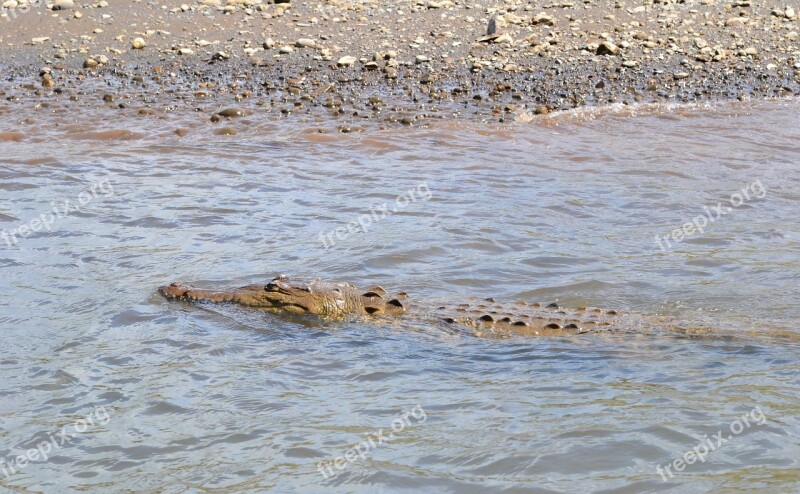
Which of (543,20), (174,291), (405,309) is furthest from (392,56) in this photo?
(405,309)

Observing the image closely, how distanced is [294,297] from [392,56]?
7.88 metres

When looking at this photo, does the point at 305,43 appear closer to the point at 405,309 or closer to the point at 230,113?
the point at 230,113

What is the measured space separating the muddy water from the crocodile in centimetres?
11

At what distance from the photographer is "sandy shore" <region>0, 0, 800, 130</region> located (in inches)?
486

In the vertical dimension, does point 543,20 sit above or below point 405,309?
above

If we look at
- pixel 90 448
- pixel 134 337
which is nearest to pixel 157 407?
pixel 90 448

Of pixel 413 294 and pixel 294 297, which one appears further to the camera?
pixel 413 294

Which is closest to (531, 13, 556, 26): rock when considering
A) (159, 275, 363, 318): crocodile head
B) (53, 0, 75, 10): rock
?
(53, 0, 75, 10): rock

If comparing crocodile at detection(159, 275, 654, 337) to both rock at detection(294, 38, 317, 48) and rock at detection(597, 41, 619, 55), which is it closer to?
rock at detection(597, 41, 619, 55)

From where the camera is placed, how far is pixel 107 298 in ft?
21.9

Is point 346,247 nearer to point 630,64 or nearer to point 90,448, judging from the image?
point 90,448

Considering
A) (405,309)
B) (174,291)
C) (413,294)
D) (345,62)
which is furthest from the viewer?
(345,62)

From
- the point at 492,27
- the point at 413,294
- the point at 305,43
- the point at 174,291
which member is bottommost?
the point at 413,294

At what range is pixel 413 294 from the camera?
6.98m
